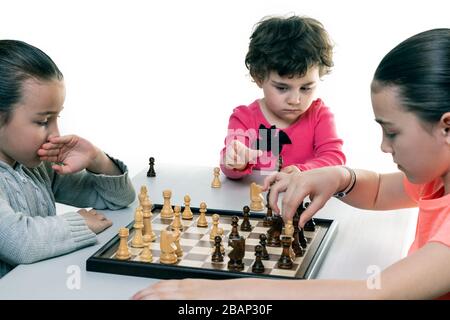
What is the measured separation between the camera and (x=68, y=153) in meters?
1.96

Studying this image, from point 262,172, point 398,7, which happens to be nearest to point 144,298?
point 262,172

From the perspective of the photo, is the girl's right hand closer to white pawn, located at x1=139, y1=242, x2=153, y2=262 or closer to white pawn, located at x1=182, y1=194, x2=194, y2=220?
white pawn, located at x1=182, y1=194, x2=194, y2=220

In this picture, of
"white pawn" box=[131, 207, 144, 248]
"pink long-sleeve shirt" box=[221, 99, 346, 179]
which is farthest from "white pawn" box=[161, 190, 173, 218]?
"pink long-sleeve shirt" box=[221, 99, 346, 179]

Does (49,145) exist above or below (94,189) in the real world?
above

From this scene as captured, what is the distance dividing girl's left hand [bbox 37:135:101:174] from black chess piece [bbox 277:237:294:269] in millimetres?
663

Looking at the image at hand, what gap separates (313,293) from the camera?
51.8 inches

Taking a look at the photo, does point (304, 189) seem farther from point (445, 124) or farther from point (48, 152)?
point (48, 152)

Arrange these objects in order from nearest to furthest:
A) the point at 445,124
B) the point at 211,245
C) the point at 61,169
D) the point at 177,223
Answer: the point at 445,124, the point at 211,245, the point at 177,223, the point at 61,169

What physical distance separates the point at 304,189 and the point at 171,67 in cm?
246

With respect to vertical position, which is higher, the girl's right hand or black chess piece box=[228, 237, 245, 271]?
the girl's right hand

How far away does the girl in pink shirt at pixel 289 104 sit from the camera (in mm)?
2512

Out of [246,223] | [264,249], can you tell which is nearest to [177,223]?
[246,223]

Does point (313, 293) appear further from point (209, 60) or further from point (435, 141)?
point (209, 60)

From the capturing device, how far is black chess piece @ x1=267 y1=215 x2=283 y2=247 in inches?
66.3
